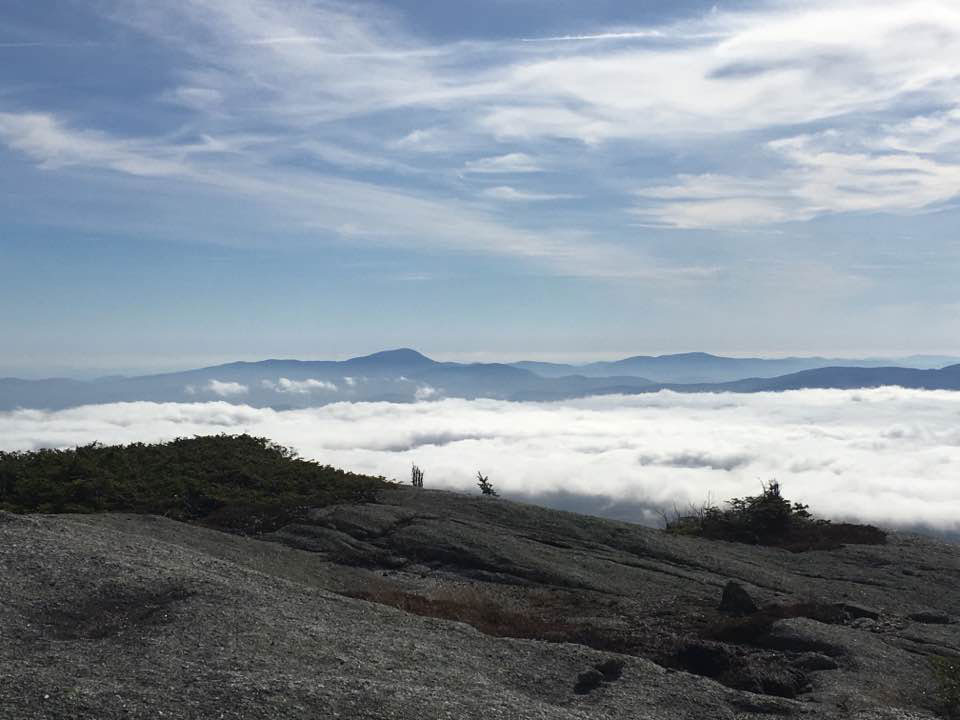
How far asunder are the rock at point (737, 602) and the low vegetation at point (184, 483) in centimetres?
1371

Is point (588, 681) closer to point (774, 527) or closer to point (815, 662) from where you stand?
point (815, 662)

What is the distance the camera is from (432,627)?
1655 centimetres

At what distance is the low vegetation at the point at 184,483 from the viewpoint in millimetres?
26875

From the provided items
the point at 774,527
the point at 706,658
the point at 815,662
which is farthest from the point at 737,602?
the point at 774,527

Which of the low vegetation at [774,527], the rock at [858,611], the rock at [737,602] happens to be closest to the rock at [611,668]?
the rock at [737,602]

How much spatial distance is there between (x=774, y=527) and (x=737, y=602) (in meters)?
14.7

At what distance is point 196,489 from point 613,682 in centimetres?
1944

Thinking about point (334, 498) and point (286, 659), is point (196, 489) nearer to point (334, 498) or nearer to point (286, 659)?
point (334, 498)

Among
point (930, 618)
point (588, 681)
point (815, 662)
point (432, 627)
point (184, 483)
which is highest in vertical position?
point (184, 483)

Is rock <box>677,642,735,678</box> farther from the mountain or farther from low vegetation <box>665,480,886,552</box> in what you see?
low vegetation <box>665,480,886,552</box>

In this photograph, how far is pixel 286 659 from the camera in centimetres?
1307

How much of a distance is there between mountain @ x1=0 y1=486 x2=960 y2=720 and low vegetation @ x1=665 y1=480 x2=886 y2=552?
16.3 ft

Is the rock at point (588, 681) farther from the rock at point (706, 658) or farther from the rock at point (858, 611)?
the rock at point (858, 611)

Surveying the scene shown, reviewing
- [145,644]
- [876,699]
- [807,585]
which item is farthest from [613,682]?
[807,585]
